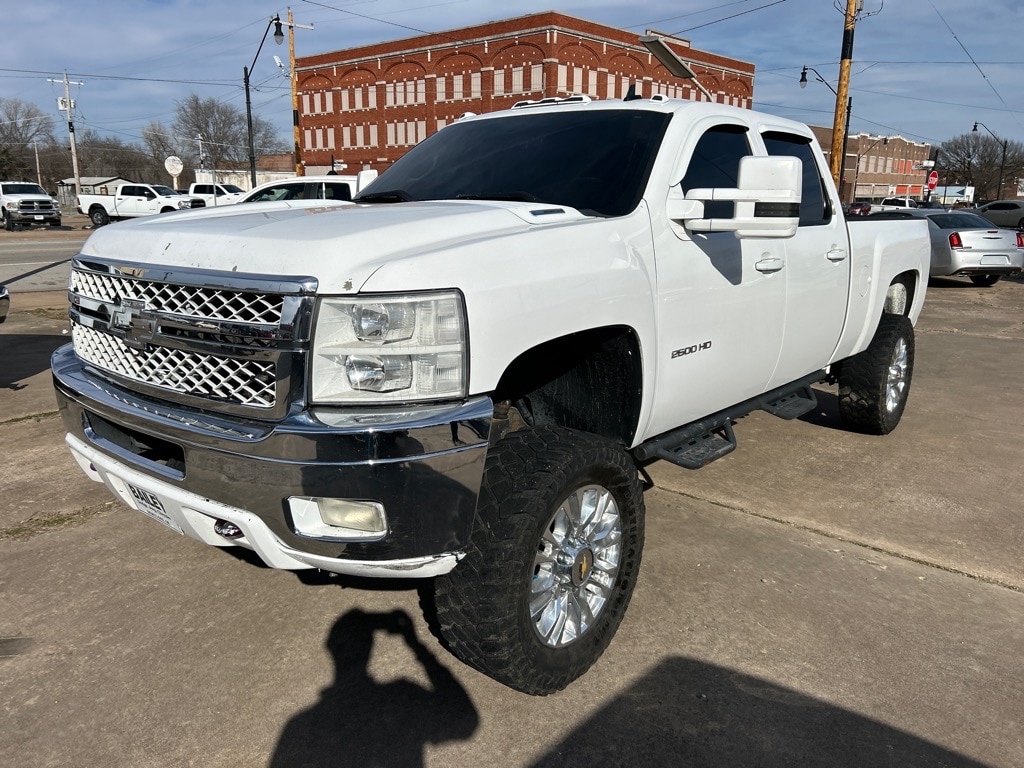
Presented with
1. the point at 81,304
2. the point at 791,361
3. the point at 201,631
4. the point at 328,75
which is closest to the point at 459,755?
the point at 201,631

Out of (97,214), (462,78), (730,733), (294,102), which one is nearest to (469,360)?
(730,733)

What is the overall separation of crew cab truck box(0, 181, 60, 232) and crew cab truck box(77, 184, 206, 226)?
1441 millimetres

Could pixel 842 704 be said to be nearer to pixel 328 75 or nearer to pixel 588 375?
pixel 588 375

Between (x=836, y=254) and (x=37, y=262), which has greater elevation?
(x=836, y=254)

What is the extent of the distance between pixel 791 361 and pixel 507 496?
234 centimetres

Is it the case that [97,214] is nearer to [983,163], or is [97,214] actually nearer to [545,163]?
[545,163]

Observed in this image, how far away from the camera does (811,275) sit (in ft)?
13.4

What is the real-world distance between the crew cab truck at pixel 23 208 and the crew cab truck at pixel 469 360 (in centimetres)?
3505

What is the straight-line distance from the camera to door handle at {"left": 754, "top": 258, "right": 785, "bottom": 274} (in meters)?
3.58

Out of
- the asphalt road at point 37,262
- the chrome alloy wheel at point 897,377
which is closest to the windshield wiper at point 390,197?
the chrome alloy wheel at point 897,377

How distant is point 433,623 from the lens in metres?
3.10

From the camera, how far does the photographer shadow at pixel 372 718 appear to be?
238cm

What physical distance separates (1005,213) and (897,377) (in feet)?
120

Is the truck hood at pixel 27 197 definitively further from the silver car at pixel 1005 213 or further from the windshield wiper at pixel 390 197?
the silver car at pixel 1005 213
